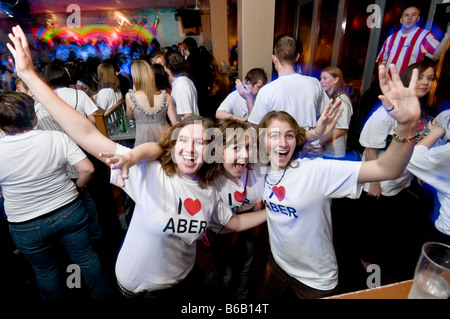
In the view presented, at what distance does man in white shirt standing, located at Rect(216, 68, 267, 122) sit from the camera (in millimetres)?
2977

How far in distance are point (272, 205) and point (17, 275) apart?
8.61 feet

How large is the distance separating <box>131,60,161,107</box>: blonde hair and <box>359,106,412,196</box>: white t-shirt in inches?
86.1

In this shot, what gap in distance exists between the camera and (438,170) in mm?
1342

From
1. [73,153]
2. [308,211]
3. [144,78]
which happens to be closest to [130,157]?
[308,211]

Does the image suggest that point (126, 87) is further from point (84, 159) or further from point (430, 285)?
point (430, 285)

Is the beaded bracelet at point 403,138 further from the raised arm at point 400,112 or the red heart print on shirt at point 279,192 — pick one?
the red heart print on shirt at point 279,192

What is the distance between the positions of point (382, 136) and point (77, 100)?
2.84 m

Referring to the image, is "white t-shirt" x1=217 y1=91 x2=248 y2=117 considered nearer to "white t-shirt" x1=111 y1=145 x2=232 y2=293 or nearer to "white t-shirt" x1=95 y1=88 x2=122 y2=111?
"white t-shirt" x1=95 y1=88 x2=122 y2=111

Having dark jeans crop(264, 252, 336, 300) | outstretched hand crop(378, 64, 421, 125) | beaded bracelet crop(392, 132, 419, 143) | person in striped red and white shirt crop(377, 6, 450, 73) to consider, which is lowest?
dark jeans crop(264, 252, 336, 300)

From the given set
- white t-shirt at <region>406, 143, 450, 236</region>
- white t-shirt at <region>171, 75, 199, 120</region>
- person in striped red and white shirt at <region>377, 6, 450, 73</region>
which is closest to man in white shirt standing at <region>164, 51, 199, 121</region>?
white t-shirt at <region>171, 75, 199, 120</region>

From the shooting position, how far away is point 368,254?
7.73 feet

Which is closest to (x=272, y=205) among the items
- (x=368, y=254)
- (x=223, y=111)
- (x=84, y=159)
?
(x=84, y=159)

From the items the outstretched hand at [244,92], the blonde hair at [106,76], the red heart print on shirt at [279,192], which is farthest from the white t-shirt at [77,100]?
the red heart print on shirt at [279,192]

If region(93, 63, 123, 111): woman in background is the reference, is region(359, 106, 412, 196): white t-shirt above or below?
below
